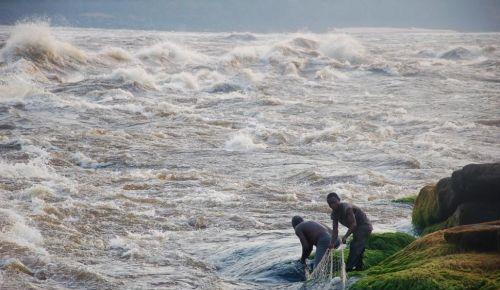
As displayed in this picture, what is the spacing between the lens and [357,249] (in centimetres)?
1030

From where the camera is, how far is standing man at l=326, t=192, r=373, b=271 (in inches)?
398

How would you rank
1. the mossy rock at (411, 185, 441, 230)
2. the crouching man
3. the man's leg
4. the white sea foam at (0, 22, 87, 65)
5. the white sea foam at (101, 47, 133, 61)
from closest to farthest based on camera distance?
the man's leg → the crouching man → the mossy rock at (411, 185, 441, 230) → the white sea foam at (0, 22, 87, 65) → the white sea foam at (101, 47, 133, 61)

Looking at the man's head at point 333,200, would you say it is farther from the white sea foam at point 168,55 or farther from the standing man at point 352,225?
the white sea foam at point 168,55

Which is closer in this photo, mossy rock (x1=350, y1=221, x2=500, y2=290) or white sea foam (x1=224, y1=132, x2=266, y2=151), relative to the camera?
mossy rock (x1=350, y1=221, x2=500, y2=290)

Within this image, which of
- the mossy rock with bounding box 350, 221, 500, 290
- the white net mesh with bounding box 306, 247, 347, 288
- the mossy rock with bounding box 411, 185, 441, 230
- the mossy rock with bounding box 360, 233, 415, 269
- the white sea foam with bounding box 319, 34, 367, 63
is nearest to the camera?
the mossy rock with bounding box 350, 221, 500, 290

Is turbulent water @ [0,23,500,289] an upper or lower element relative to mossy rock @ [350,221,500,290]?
upper

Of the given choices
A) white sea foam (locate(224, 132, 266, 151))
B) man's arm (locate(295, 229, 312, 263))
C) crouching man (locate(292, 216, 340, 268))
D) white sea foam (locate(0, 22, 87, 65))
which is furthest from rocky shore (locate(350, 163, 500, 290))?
white sea foam (locate(0, 22, 87, 65))

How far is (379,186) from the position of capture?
62.5 feet

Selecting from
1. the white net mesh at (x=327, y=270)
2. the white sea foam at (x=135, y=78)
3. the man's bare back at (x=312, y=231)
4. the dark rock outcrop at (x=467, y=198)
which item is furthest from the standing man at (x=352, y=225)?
the white sea foam at (x=135, y=78)

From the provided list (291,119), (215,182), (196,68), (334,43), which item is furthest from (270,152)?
(334,43)

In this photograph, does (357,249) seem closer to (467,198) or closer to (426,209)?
(467,198)

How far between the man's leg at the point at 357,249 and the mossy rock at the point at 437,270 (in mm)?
684

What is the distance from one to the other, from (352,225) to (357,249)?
0.41 metres

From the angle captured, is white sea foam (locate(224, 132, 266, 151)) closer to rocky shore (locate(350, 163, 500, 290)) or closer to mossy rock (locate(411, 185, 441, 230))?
mossy rock (locate(411, 185, 441, 230))
